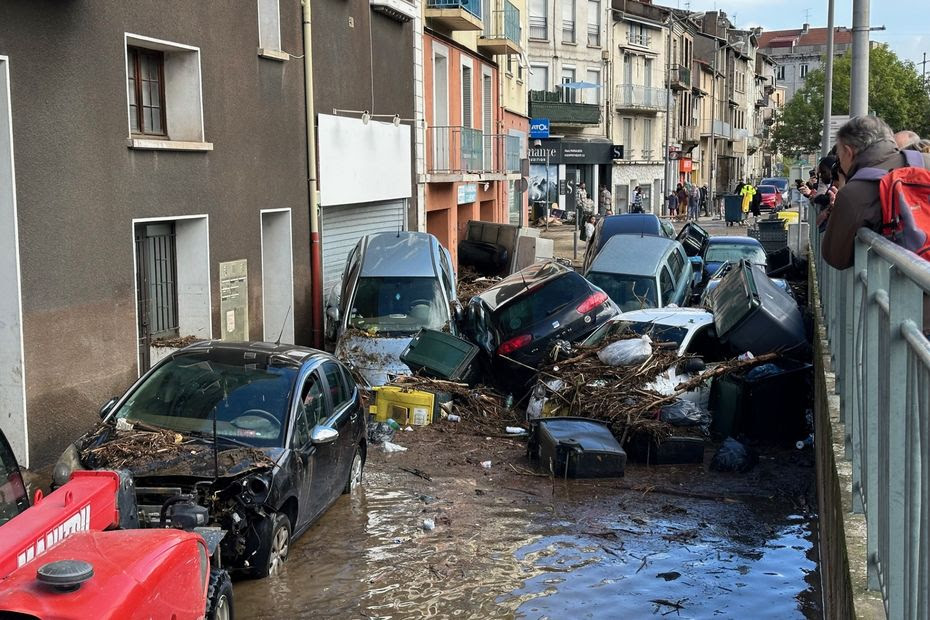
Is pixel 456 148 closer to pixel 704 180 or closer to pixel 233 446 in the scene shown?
pixel 233 446

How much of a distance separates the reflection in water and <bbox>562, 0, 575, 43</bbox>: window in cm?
4950

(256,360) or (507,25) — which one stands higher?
(507,25)

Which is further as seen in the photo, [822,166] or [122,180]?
[122,180]

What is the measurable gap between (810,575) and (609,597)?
169 centimetres

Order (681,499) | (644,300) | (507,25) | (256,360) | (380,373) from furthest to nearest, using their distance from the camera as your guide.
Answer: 1. (507,25)
2. (644,300)
3. (380,373)
4. (681,499)
5. (256,360)

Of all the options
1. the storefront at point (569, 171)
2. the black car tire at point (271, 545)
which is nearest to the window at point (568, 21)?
the storefront at point (569, 171)

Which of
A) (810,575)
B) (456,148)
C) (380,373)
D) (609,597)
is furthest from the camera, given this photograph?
(456,148)

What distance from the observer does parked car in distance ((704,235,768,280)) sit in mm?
23391

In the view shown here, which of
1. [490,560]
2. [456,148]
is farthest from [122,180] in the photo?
[456,148]

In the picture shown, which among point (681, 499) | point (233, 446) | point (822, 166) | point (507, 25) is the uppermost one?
point (507, 25)

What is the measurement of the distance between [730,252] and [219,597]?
65.0 ft

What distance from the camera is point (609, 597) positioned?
7574 mm

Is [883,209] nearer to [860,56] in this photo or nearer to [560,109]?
[860,56]

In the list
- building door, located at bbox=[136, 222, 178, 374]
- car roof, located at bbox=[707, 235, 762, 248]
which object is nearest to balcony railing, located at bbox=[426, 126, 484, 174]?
car roof, located at bbox=[707, 235, 762, 248]
